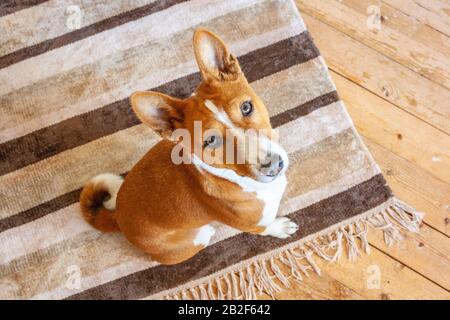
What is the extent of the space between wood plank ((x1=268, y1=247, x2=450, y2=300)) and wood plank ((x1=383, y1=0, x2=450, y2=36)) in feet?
3.51

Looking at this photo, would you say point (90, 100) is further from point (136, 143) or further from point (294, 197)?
point (294, 197)

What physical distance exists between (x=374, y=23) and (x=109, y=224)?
4.89ft

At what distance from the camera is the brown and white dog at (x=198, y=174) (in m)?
1.44

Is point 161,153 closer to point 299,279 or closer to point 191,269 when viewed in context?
point 191,269

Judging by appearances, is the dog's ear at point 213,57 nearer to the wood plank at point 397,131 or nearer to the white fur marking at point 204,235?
the white fur marking at point 204,235

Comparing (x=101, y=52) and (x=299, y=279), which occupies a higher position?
(x=101, y=52)

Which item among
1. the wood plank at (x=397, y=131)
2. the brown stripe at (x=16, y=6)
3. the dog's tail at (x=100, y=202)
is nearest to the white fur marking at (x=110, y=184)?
the dog's tail at (x=100, y=202)

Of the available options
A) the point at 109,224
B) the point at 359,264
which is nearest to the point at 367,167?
the point at 359,264

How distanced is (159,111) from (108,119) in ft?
2.74

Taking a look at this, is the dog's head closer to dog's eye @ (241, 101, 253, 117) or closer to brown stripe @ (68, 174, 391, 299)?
dog's eye @ (241, 101, 253, 117)

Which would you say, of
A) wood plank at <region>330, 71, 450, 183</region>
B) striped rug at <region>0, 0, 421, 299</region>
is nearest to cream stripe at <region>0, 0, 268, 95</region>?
striped rug at <region>0, 0, 421, 299</region>

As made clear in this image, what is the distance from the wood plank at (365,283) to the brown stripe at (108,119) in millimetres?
863

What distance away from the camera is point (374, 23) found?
7.75 ft

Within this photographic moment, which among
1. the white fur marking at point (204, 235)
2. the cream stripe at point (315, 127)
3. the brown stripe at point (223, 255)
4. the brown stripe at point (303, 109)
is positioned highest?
the brown stripe at point (303, 109)
